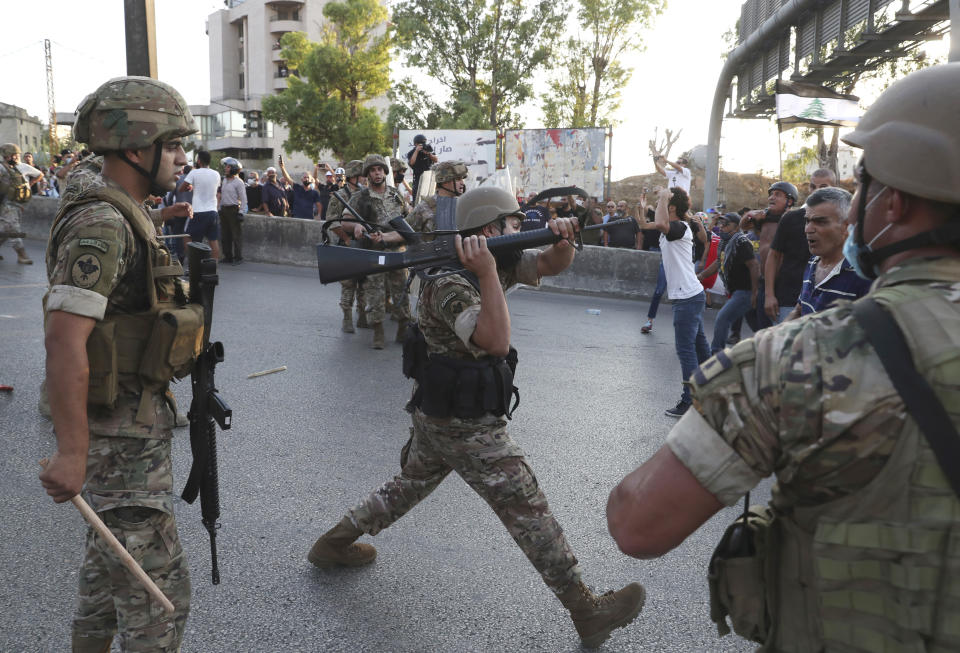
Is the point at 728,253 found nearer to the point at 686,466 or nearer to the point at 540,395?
the point at 540,395

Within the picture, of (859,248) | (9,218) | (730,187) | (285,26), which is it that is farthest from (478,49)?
(285,26)

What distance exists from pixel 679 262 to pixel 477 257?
4231mm

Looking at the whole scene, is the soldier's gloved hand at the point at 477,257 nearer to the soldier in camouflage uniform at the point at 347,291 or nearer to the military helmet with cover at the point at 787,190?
the soldier in camouflage uniform at the point at 347,291

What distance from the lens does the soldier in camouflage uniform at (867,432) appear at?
112cm

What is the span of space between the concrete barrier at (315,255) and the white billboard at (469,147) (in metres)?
2.76

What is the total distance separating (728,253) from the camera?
7531 mm

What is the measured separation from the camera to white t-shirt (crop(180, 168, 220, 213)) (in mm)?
12055

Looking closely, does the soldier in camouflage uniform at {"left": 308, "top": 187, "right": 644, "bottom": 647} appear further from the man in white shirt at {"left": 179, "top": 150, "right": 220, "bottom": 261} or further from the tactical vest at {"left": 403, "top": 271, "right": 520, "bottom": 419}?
the man in white shirt at {"left": 179, "top": 150, "right": 220, "bottom": 261}

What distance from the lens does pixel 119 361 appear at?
216 cm

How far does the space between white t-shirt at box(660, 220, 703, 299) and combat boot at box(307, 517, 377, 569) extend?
12.4 ft

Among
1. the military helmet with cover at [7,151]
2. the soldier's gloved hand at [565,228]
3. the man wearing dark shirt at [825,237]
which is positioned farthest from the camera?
the military helmet with cover at [7,151]

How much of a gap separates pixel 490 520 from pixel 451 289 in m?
1.60

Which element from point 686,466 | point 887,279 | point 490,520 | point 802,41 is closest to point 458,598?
point 490,520

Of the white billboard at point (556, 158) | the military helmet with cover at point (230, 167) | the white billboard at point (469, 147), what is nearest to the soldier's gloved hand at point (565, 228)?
the military helmet with cover at point (230, 167)
